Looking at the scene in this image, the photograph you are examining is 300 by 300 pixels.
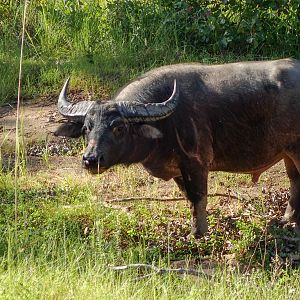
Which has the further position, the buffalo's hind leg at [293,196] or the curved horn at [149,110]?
the buffalo's hind leg at [293,196]

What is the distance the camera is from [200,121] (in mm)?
7996

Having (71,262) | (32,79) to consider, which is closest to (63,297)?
(71,262)

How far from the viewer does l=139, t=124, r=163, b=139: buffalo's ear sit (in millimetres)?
7605

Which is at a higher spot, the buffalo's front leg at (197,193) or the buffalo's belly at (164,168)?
the buffalo's belly at (164,168)

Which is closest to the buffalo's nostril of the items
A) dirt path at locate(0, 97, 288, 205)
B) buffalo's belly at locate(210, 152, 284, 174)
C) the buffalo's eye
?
the buffalo's eye

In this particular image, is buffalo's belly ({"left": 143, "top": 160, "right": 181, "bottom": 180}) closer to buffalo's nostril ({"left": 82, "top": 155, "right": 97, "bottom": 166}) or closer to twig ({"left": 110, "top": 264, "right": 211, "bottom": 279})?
buffalo's nostril ({"left": 82, "top": 155, "right": 97, "bottom": 166})

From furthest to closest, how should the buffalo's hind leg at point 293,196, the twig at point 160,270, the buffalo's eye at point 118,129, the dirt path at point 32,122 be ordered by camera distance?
the dirt path at point 32,122
the buffalo's hind leg at point 293,196
the buffalo's eye at point 118,129
the twig at point 160,270

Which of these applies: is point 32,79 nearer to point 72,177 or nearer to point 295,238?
point 72,177

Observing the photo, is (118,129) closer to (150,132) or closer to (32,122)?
(150,132)

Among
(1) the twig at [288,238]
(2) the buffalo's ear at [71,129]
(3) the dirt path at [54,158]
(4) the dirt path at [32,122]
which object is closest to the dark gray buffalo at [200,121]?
(2) the buffalo's ear at [71,129]

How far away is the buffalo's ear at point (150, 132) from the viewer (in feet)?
25.0

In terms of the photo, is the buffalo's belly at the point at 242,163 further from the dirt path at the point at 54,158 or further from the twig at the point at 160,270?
the twig at the point at 160,270

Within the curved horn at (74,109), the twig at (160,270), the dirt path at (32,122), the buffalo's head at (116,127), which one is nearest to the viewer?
the twig at (160,270)

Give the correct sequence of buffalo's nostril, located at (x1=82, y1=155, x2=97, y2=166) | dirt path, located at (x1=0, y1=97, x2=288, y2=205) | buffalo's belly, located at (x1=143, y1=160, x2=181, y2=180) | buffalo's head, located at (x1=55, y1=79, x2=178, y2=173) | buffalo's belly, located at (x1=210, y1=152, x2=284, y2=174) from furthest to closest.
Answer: dirt path, located at (x1=0, y1=97, x2=288, y2=205)
buffalo's belly, located at (x1=210, y1=152, x2=284, y2=174)
buffalo's belly, located at (x1=143, y1=160, x2=181, y2=180)
buffalo's head, located at (x1=55, y1=79, x2=178, y2=173)
buffalo's nostril, located at (x1=82, y1=155, x2=97, y2=166)
